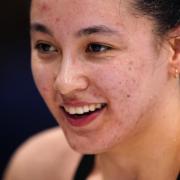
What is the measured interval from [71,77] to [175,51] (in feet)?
0.76

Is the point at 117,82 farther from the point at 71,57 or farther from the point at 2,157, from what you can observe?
the point at 2,157

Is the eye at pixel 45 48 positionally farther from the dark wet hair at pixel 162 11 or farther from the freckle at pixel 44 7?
the dark wet hair at pixel 162 11

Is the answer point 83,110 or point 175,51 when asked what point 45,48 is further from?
point 175,51

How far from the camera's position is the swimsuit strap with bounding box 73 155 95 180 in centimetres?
144

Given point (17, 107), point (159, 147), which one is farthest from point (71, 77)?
point (17, 107)

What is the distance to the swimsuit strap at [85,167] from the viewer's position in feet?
4.72

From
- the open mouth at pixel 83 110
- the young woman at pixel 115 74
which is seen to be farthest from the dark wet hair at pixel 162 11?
the open mouth at pixel 83 110

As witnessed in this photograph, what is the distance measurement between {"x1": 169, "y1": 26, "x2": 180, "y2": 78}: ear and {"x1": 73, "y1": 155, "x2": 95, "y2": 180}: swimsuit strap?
444mm

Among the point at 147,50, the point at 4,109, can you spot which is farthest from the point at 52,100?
the point at 4,109

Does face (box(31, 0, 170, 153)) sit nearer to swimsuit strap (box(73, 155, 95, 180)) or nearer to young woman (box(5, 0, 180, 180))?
young woman (box(5, 0, 180, 180))

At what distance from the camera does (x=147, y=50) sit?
3.50 feet

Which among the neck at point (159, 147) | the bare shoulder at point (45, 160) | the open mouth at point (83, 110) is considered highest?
the open mouth at point (83, 110)

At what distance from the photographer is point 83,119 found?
1140 millimetres

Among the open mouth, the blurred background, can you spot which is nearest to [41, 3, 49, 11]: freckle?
the open mouth
